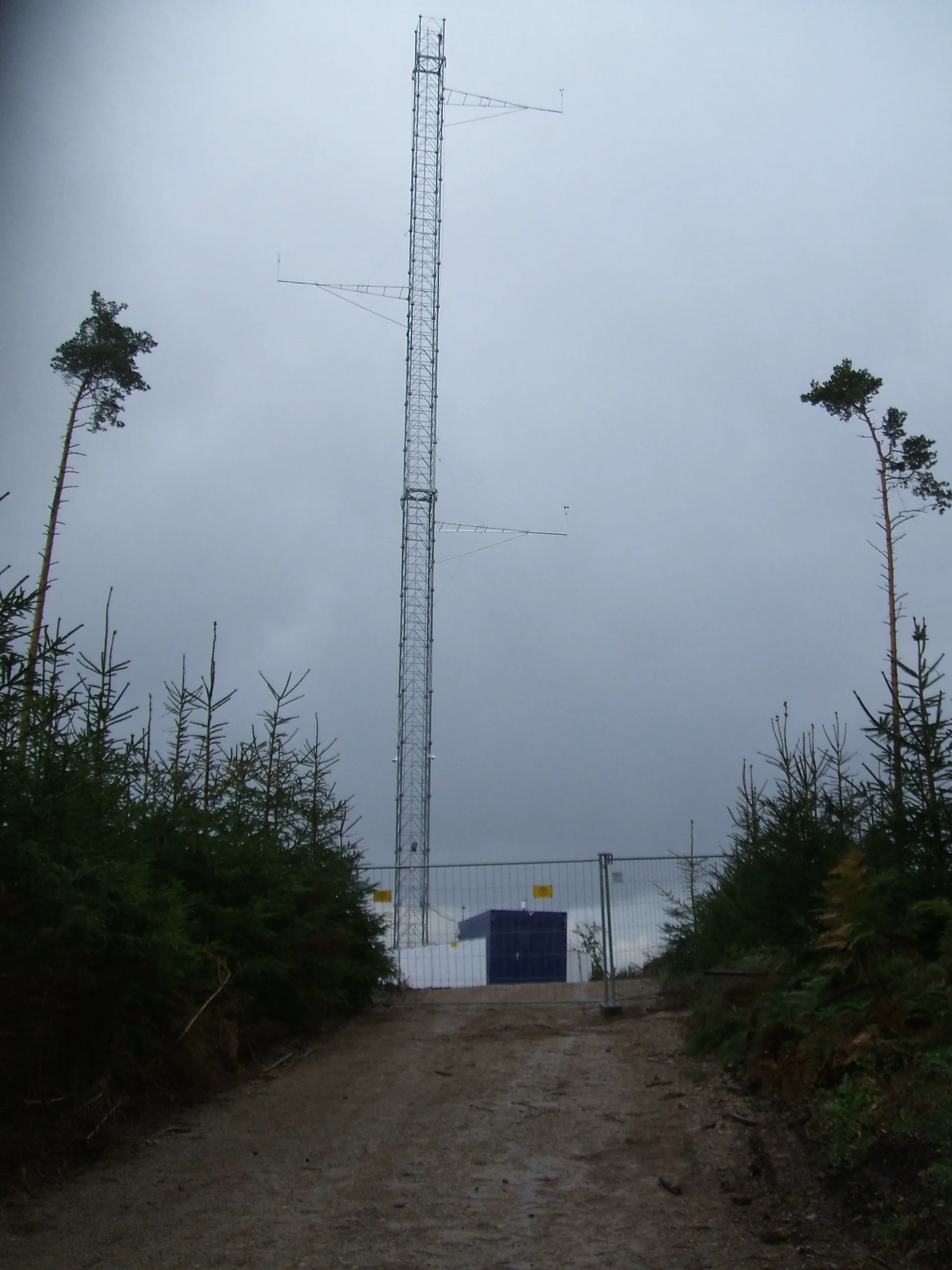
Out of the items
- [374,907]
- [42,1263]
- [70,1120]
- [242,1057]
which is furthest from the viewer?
[374,907]

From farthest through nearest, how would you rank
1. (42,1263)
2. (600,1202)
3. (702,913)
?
(702,913) → (600,1202) → (42,1263)

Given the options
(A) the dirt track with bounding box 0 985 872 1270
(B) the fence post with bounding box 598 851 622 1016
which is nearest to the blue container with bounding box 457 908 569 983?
(B) the fence post with bounding box 598 851 622 1016

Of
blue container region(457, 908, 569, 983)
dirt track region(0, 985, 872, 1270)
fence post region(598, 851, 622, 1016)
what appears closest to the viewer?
dirt track region(0, 985, 872, 1270)

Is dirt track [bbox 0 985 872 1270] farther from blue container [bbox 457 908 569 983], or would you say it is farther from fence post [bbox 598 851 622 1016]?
blue container [bbox 457 908 569 983]

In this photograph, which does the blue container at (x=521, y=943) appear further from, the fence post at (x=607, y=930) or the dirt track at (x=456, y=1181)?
the dirt track at (x=456, y=1181)

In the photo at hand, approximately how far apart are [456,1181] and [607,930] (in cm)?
745

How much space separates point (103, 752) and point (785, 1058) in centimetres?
629

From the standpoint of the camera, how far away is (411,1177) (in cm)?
700

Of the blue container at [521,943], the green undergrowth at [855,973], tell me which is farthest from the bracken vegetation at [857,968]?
the blue container at [521,943]

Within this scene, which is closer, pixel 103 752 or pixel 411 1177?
pixel 411 1177

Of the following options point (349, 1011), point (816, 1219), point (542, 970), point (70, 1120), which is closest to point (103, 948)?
point (70, 1120)

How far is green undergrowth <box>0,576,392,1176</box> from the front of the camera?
7.15 metres

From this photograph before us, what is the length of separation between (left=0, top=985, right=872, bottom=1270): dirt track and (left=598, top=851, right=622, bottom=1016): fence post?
3.07 m

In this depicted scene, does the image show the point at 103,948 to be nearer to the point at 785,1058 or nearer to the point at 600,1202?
the point at 600,1202
